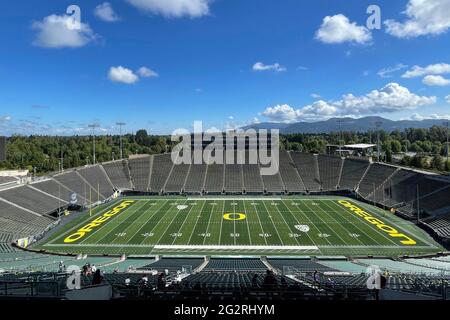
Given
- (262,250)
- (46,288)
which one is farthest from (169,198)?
(46,288)

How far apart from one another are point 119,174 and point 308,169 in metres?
28.8

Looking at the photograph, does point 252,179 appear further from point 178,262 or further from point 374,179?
point 178,262

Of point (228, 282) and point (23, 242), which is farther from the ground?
point (228, 282)

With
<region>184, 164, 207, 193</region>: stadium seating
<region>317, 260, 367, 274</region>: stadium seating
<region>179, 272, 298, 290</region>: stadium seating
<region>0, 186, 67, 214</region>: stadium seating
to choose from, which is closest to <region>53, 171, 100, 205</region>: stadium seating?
<region>0, 186, 67, 214</region>: stadium seating

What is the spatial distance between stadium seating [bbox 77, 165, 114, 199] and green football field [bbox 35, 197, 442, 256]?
592 centimetres

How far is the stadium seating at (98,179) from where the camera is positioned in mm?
47522

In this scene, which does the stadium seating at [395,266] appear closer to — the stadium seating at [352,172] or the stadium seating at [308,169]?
the stadium seating at [352,172]

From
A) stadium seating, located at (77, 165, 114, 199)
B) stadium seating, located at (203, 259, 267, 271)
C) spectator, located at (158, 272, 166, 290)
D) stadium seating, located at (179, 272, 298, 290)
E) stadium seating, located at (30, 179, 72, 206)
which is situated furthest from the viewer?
stadium seating, located at (77, 165, 114, 199)

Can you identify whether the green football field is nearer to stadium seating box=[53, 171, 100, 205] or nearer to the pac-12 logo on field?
the pac-12 logo on field

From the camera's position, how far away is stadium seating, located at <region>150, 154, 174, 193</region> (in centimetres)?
5156

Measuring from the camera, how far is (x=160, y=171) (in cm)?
5612

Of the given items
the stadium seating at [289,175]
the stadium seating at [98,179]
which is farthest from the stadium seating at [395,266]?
the stadium seating at [98,179]

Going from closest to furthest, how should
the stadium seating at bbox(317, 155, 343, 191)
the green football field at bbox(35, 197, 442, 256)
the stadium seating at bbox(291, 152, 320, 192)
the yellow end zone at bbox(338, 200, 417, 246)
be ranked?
the green football field at bbox(35, 197, 442, 256) → the yellow end zone at bbox(338, 200, 417, 246) → the stadium seating at bbox(317, 155, 343, 191) → the stadium seating at bbox(291, 152, 320, 192)

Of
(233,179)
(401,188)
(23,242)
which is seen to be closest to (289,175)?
(233,179)
